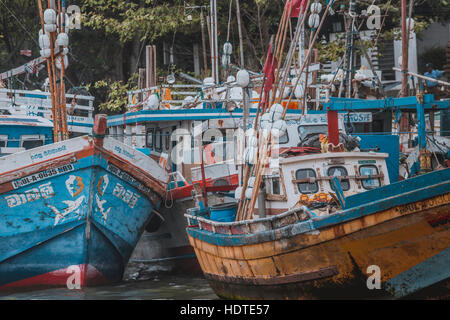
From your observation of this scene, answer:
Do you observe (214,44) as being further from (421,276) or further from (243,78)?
(421,276)

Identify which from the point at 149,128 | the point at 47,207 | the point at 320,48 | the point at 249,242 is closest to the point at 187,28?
the point at 320,48

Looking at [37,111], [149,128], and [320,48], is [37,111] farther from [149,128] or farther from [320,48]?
[320,48]

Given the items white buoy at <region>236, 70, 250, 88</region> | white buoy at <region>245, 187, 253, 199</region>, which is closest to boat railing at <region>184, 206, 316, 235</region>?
white buoy at <region>245, 187, 253, 199</region>

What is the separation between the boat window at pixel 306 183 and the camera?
389 inches

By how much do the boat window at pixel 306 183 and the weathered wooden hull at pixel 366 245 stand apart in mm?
1088

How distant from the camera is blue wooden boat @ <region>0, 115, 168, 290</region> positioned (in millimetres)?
11750

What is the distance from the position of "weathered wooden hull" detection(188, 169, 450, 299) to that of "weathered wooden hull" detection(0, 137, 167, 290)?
154 inches

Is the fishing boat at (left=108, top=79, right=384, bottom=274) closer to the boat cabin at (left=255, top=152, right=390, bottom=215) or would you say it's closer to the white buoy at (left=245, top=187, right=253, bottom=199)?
the boat cabin at (left=255, top=152, right=390, bottom=215)

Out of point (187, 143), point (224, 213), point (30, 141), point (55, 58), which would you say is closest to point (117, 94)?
point (187, 143)

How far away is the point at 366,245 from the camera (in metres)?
8.30

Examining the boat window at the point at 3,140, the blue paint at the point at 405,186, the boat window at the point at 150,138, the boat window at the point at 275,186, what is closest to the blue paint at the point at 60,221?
the boat window at the point at 3,140

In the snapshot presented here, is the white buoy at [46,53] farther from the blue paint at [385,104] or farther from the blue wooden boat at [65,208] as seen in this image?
the blue paint at [385,104]

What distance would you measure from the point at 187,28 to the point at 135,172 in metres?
12.5

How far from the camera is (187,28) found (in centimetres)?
2412
